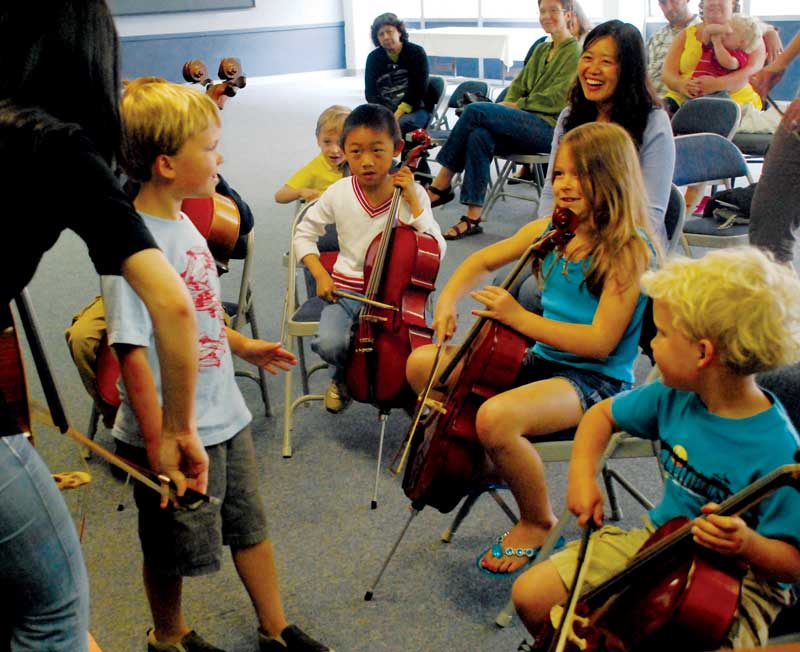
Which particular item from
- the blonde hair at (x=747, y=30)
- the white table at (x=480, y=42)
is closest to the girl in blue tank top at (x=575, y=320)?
the blonde hair at (x=747, y=30)

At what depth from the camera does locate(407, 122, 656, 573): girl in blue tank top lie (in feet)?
5.82

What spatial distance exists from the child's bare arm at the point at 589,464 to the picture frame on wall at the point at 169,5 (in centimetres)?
991

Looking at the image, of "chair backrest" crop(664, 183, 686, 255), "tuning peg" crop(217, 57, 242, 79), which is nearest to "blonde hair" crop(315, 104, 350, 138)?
"tuning peg" crop(217, 57, 242, 79)

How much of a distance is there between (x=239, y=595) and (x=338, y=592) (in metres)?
0.21

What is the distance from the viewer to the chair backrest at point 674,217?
8.15 feet

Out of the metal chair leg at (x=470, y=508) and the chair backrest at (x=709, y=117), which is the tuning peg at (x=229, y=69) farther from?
the chair backrest at (x=709, y=117)

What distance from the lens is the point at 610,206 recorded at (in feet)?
5.98

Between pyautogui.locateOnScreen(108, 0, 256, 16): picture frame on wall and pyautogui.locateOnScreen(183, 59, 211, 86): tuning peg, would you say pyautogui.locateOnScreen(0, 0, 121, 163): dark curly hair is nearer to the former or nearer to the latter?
pyautogui.locateOnScreen(183, 59, 211, 86): tuning peg

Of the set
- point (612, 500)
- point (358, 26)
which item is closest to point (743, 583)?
point (612, 500)

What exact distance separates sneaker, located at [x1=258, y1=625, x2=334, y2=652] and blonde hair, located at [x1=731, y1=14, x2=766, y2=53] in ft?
12.8

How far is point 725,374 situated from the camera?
1.25 meters

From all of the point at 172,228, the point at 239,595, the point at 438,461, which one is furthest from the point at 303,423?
the point at 172,228

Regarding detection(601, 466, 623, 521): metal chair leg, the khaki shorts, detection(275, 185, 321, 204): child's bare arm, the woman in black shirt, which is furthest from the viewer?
detection(275, 185, 321, 204): child's bare arm

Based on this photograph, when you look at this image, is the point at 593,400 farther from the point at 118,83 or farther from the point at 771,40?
the point at 771,40
